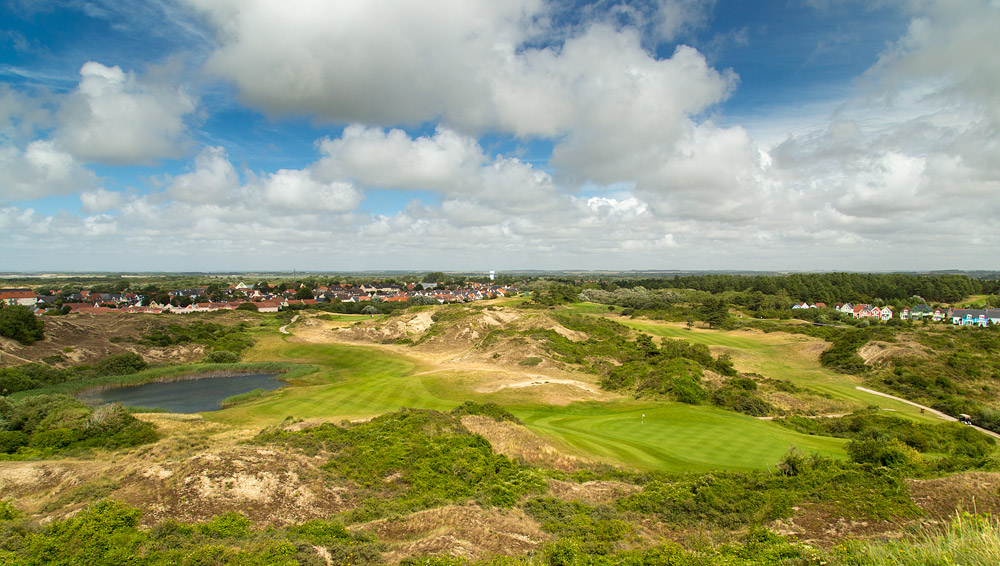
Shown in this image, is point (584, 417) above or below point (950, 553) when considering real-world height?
below

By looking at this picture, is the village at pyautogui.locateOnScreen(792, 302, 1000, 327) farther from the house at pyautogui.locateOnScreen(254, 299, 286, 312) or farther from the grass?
the house at pyautogui.locateOnScreen(254, 299, 286, 312)

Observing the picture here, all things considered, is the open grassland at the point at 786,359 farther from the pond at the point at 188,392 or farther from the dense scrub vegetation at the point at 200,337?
the dense scrub vegetation at the point at 200,337

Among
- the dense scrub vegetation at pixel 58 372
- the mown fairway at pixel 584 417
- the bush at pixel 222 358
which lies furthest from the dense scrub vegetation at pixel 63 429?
the bush at pixel 222 358

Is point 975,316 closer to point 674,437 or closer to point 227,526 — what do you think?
point 674,437

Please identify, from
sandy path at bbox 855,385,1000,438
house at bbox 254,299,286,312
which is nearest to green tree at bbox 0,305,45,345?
house at bbox 254,299,286,312

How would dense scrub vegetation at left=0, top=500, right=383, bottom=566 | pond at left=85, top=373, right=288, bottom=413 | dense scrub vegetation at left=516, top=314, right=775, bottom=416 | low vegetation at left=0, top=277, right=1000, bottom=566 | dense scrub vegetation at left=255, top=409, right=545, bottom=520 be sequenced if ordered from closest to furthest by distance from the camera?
dense scrub vegetation at left=0, top=500, right=383, bottom=566 < low vegetation at left=0, top=277, right=1000, bottom=566 < dense scrub vegetation at left=255, top=409, right=545, bottom=520 < dense scrub vegetation at left=516, top=314, right=775, bottom=416 < pond at left=85, top=373, right=288, bottom=413

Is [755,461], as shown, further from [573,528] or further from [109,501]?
[109,501]

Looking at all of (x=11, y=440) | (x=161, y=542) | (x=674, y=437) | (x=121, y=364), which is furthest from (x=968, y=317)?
(x=121, y=364)
